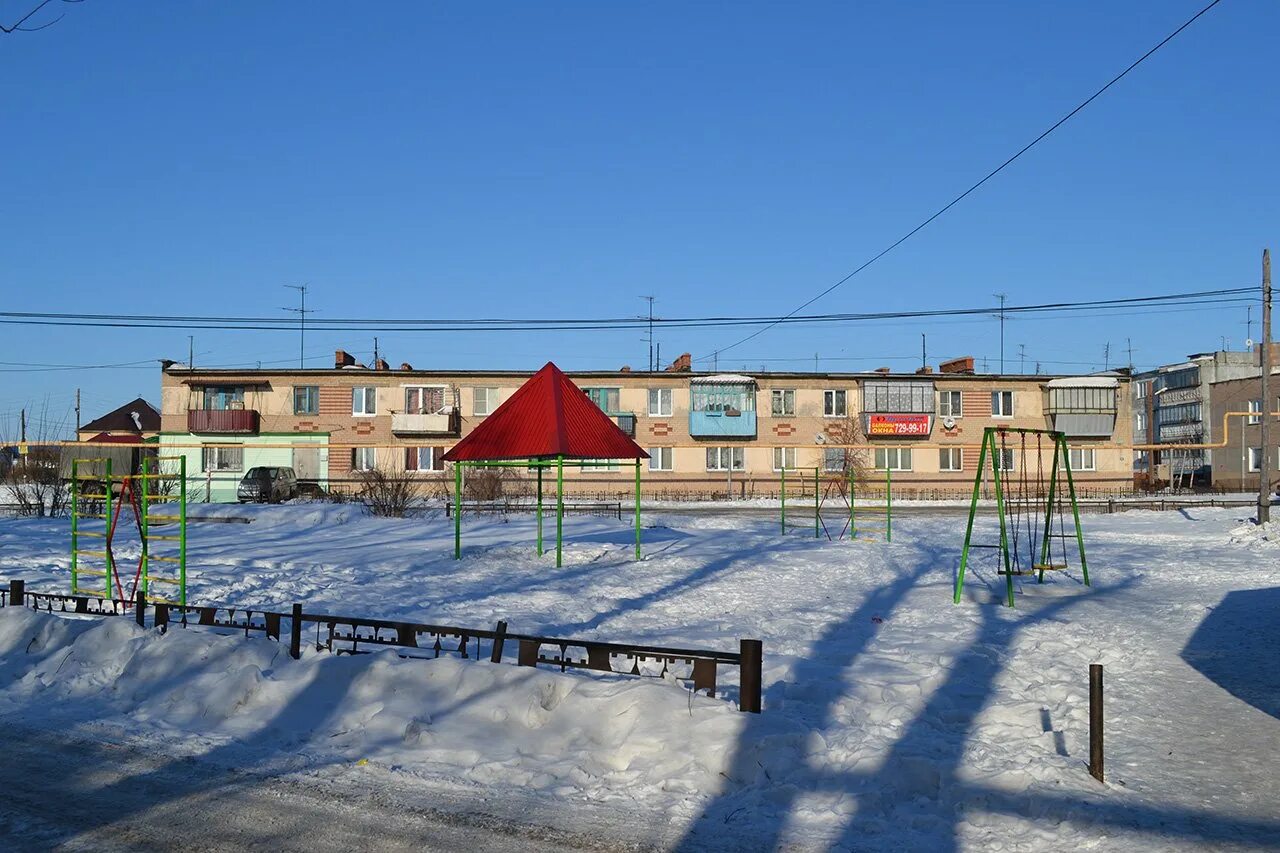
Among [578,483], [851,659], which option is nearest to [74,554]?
[851,659]

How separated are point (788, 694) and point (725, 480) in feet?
148

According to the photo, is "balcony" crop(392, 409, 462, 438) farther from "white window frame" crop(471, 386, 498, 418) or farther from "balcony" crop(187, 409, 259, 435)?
"balcony" crop(187, 409, 259, 435)

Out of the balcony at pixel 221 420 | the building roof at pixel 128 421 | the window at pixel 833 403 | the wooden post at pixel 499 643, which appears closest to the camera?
the wooden post at pixel 499 643

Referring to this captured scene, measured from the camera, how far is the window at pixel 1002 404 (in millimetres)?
57375

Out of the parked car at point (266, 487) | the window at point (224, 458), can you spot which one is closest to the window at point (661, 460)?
the parked car at point (266, 487)

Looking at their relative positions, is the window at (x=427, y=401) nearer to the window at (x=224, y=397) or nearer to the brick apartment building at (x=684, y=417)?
the brick apartment building at (x=684, y=417)

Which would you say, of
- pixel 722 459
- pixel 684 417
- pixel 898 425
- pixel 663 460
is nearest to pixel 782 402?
pixel 722 459

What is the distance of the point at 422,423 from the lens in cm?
5403

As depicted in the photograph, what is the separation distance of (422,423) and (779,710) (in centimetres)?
4672

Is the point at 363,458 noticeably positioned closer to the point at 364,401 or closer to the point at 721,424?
the point at 364,401

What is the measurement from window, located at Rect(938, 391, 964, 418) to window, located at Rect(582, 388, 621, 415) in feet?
56.4

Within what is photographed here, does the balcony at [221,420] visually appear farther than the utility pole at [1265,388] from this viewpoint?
Yes

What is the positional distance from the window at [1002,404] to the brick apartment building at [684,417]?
146 mm

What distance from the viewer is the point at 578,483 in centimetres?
5425
